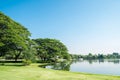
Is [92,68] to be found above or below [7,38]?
below

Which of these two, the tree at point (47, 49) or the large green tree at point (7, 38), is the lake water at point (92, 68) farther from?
the tree at point (47, 49)

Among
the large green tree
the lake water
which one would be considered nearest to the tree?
the lake water

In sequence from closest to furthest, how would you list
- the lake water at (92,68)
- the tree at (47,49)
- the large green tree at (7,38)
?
the lake water at (92,68) → the large green tree at (7,38) → the tree at (47,49)

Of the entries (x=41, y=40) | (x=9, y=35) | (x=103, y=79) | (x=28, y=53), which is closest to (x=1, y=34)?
(x=9, y=35)

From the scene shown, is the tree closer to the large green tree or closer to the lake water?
the lake water

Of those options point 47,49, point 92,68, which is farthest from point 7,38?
point 47,49

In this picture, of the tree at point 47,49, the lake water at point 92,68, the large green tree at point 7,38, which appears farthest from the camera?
the tree at point 47,49

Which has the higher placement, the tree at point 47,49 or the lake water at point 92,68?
the tree at point 47,49

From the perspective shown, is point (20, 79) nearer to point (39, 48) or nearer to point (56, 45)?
point (39, 48)

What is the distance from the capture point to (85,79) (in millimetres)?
17344

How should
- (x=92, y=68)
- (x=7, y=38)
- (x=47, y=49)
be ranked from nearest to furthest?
(x=7, y=38) → (x=92, y=68) → (x=47, y=49)

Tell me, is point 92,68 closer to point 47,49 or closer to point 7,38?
point 7,38

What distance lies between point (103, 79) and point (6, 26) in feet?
102

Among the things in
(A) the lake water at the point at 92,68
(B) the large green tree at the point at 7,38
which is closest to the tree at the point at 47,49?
(A) the lake water at the point at 92,68
